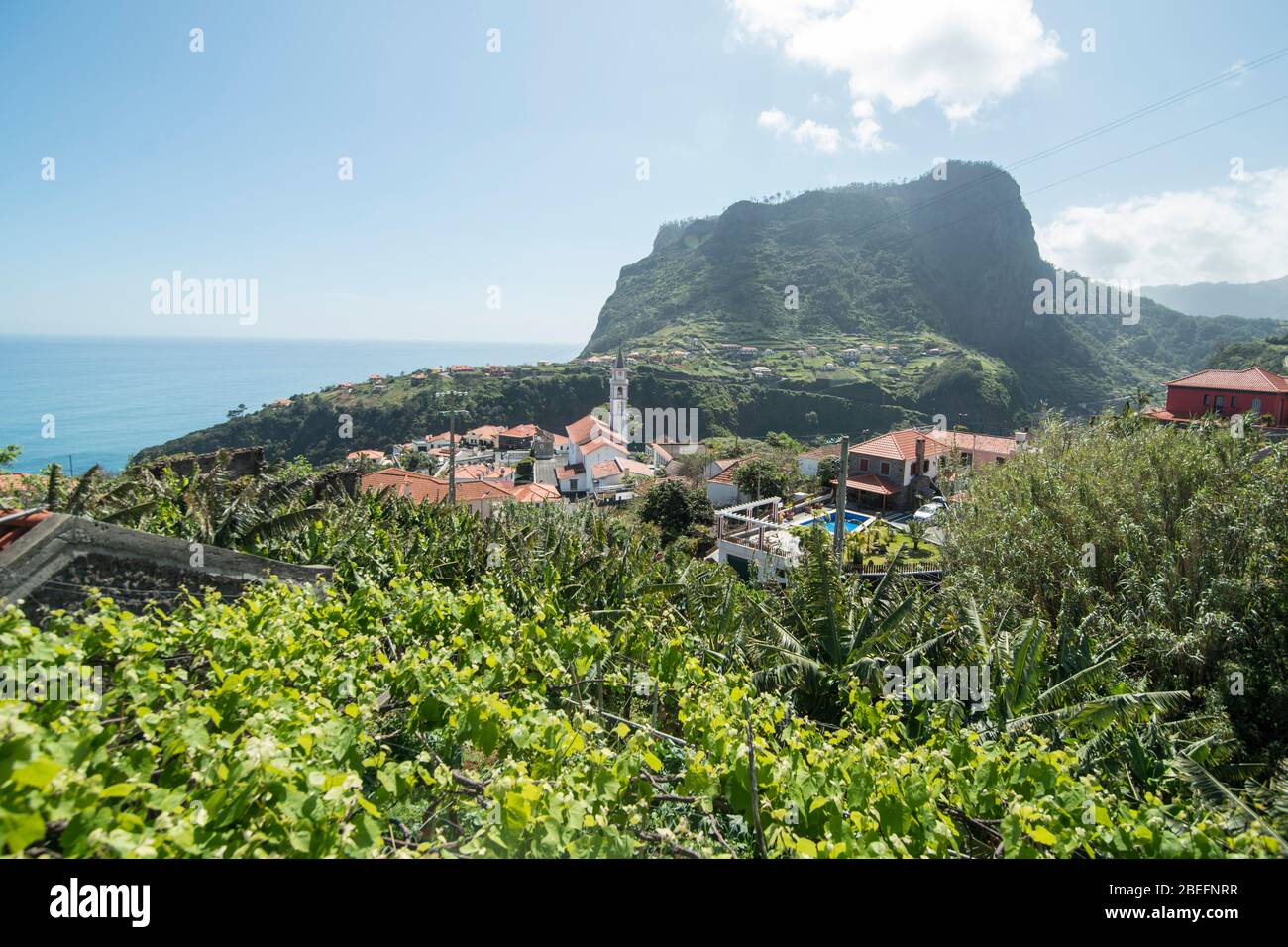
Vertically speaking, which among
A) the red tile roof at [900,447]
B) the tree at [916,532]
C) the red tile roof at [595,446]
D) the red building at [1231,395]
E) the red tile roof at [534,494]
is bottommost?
the red tile roof at [534,494]

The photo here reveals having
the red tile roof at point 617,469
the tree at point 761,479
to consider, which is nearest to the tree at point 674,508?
the tree at point 761,479

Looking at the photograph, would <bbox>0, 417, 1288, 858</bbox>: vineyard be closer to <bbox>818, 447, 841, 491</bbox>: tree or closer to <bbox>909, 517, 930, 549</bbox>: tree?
<bbox>909, 517, 930, 549</bbox>: tree

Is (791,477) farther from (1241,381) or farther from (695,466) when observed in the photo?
(1241,381)

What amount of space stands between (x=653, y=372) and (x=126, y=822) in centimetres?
10139

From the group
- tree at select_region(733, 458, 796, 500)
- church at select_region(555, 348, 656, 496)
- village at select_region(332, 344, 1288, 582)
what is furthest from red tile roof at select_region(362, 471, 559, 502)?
church at select_region(555, 348, 656, 496)

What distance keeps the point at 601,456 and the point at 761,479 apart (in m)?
30.0

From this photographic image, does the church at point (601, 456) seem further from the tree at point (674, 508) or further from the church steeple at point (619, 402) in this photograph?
the tree at point (674, 508)

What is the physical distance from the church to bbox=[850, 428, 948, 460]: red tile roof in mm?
26485

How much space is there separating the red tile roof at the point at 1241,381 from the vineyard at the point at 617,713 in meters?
32.1

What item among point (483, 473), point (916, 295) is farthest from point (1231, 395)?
point (916, 295)

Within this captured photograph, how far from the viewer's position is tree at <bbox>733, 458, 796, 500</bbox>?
42.9 meters

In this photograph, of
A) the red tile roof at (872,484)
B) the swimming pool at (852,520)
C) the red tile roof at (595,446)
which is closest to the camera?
the swimming pool at (852,520)

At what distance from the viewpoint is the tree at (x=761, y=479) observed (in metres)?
42.9

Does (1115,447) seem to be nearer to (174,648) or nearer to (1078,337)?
(174,648)
